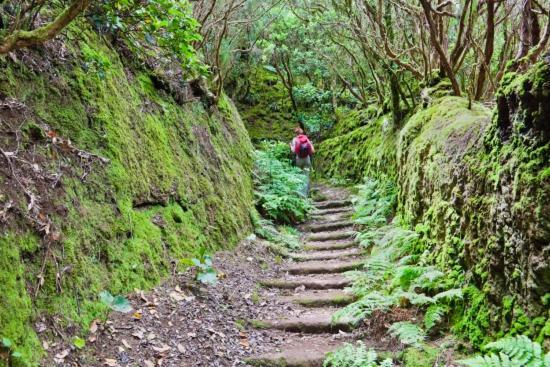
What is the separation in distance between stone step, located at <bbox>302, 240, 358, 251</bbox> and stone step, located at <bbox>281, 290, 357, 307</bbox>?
1949mm

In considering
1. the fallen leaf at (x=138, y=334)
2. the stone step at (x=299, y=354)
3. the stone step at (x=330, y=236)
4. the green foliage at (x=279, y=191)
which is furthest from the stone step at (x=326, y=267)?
the fallen leaf at (x=138, y=334)

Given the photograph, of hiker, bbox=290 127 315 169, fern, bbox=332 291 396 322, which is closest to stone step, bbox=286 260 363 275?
fern, bbox=332 291 396 322

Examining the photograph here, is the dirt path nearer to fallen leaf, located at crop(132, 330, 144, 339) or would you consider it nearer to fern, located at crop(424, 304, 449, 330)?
fallen leaf, located at crop(132, 330, 144, 339)

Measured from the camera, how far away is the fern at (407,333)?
4195 mm

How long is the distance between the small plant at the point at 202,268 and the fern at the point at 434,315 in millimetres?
2422

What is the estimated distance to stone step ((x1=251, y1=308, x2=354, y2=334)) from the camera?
16.9 ft

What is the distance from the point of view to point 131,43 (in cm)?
648

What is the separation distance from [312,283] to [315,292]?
0.76 ft

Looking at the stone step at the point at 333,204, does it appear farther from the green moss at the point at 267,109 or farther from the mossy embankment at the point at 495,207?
the green moss at the point at 267,109

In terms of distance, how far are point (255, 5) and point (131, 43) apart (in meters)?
6.92

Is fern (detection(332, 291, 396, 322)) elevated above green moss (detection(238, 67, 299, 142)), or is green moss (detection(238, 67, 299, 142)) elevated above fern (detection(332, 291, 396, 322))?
green moss (detection(238, 67, 299, 142))

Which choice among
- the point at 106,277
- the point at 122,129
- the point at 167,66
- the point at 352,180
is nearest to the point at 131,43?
the point at 167,66

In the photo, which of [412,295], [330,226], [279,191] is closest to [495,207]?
[412,295]

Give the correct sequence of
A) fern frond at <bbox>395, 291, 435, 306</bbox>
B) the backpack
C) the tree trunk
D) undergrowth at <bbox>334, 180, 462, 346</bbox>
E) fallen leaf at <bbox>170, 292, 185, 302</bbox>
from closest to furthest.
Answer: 1. undergrowth at <bbox>334, 180, 462, 346</bbox>
2. fern frond at <bbox>395, 291, 435, 306</bbox>
3. fallen leaf at <bbox>170, 292, 185, 302</bbox>
4. the tree trunk
5. the backpack
